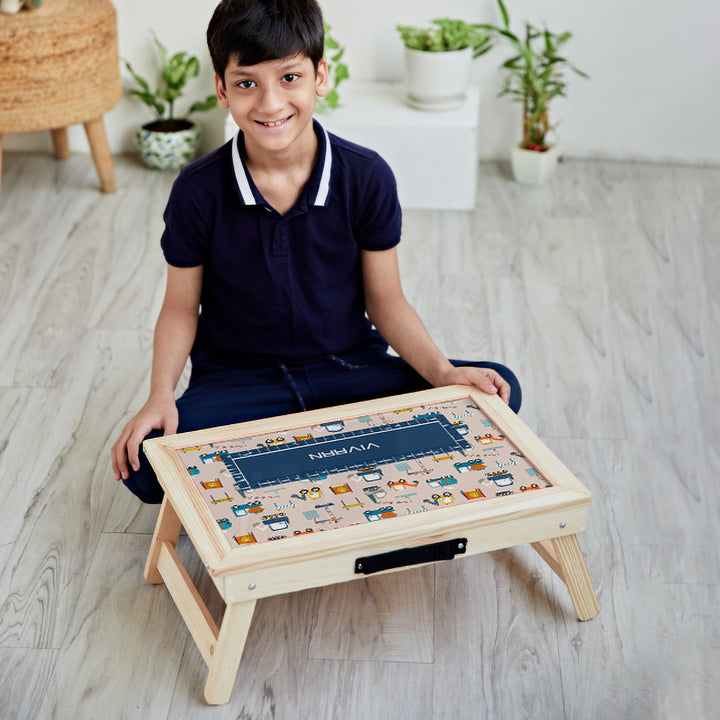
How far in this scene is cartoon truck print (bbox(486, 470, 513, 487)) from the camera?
127cm

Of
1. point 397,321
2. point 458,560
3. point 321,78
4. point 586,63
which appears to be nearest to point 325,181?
point 321,78


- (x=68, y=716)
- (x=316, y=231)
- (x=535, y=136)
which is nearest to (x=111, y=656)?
(x=68, y=716)

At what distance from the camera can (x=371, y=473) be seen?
1287mm

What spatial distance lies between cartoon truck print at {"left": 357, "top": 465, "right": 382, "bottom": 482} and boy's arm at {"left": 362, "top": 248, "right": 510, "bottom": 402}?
241mm

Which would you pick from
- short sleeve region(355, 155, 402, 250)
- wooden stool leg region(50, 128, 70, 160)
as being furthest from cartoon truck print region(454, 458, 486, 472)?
wooden stool leg region(50, 128, 70, 160)

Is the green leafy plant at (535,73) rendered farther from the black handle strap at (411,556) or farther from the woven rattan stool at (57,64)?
the black handle strap at (411,556)

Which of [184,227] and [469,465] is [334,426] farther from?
[184,227]

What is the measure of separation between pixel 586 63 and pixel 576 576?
6.13ft

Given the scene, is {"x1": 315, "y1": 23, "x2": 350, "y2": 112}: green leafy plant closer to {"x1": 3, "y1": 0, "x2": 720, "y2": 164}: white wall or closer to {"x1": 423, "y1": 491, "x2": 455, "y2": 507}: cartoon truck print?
{"x1": 3, "y1": 0, "x2": 720, "y2": 164}: white wall

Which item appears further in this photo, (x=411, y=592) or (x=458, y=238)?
(x=458, y=238)

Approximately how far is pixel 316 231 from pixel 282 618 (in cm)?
55

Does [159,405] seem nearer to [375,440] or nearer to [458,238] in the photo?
[375,440]

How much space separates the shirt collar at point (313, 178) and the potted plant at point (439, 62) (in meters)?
1.24

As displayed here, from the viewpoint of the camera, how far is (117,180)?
110 inches
